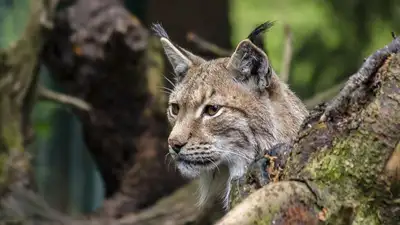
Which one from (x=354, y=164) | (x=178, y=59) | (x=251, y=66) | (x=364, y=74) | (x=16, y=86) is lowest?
(x=16, y=86)

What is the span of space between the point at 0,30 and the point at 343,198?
608 centimetres

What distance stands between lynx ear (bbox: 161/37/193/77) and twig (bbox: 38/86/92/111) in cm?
244

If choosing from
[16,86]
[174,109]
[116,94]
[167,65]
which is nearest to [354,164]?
[174,109]

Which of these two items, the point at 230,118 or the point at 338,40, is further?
the point at 338,40

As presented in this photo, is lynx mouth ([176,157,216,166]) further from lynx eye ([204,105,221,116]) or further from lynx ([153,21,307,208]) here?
lynx eye ([204,105,221,116])

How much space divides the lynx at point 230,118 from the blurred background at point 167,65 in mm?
3374

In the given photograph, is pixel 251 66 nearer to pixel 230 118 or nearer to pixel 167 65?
pixel 230 118

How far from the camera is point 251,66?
3.67m

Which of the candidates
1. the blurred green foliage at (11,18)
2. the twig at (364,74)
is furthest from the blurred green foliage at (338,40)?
the twig at (364,74)

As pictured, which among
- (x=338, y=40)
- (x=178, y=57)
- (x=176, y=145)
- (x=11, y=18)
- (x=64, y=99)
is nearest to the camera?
(x=176, y=145)

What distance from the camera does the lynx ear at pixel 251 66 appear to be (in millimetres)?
3588

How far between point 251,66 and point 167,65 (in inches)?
147

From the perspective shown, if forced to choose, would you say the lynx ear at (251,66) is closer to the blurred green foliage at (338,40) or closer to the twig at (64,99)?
the twig at (64,99)

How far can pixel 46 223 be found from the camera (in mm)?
6547
